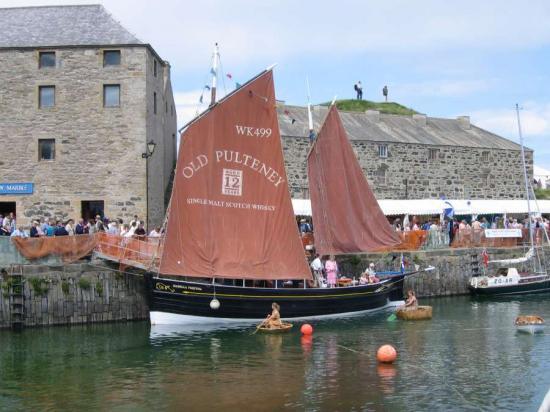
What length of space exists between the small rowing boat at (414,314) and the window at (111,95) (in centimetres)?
1715

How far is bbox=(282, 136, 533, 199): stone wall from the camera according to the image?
5088cm

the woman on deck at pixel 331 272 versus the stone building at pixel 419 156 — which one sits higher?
the stone building at pixel 419 156

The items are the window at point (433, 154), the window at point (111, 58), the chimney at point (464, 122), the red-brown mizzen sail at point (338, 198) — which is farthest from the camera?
the chimney at point (464, 122)

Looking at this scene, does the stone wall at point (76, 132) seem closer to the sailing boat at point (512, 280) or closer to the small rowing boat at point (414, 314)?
the small rowing boat at point (414, 314)

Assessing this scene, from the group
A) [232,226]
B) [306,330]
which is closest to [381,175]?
[232,226]

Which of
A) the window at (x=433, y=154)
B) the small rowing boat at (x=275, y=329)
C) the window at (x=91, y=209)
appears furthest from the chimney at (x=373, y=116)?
the small rowing boat at (x=275, y=329)

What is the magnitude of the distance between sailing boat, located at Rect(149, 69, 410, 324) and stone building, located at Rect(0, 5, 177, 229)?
896 cm

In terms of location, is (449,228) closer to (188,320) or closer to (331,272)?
(331,272)

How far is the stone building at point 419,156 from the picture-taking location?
170ft

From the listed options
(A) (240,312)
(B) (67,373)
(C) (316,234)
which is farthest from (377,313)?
(B) (67,373)

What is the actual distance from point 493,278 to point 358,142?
15566mm

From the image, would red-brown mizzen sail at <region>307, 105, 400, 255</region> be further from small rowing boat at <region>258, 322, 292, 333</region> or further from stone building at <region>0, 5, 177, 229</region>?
stone building at <region>0, 5, 177, 229</region>

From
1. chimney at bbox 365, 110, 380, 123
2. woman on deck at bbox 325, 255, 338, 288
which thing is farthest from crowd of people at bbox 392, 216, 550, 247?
chimney at bbox 365, 110, 380, 123

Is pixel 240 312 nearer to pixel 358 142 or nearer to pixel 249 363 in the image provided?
pixel 249 363
